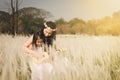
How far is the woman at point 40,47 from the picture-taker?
9.44ft

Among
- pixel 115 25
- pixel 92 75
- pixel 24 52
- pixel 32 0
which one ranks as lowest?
pixel 92 75

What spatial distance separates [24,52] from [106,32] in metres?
0.85

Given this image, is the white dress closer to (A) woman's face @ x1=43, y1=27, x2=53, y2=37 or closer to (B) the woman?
(B) the woman

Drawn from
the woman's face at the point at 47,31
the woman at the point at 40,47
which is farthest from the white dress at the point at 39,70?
the woman's face at the point at 47,31

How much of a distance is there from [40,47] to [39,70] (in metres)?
0.22

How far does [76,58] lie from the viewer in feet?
9.93

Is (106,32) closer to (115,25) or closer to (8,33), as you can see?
(115,25)

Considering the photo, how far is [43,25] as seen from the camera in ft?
9.95

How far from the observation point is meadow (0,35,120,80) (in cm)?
278

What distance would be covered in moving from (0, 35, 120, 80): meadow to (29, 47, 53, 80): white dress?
3cm

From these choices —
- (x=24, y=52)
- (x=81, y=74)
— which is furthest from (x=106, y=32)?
(x=24, y=52)

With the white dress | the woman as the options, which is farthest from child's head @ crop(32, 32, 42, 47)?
the white dress

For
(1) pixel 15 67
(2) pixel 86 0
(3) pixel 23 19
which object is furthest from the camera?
(2) pixel 86 0

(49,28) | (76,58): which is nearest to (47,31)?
(49,28)
